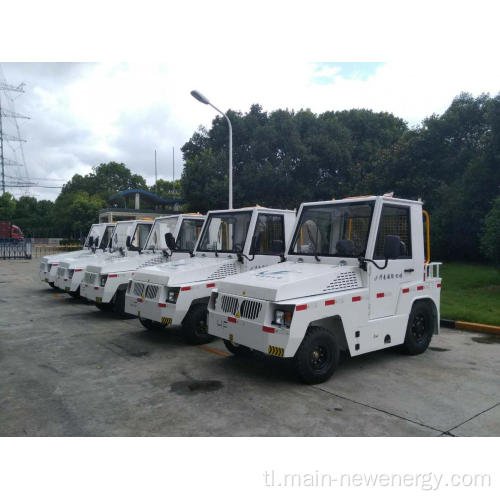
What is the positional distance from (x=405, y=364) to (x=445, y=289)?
723cm

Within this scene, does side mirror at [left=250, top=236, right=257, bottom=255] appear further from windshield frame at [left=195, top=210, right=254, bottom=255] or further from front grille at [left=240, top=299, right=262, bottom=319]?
front grille at [left=240, top=299, right=262, bottom=319]

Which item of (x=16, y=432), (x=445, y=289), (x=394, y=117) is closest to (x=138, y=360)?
(x=16, y=432)

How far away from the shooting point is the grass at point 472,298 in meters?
8.84

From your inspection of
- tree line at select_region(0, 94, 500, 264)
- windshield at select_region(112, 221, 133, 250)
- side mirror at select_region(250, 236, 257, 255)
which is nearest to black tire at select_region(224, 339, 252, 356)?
side mirror at select_region(250, 236, 257, 255)

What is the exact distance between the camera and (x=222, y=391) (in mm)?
5035

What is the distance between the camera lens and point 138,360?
20.9 feet

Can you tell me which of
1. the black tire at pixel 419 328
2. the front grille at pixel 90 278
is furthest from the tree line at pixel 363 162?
the front grille at pixel 90 278

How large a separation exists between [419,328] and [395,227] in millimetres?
1706

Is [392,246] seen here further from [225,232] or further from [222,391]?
[225,232]

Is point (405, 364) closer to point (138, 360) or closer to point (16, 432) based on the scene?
point (138, 360)

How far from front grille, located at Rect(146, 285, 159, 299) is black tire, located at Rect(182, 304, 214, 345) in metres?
0.65

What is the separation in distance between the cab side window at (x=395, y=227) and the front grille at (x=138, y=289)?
391cm

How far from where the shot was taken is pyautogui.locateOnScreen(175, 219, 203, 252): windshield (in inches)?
364

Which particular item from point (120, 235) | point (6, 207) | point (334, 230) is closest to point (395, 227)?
point (334, 230)
